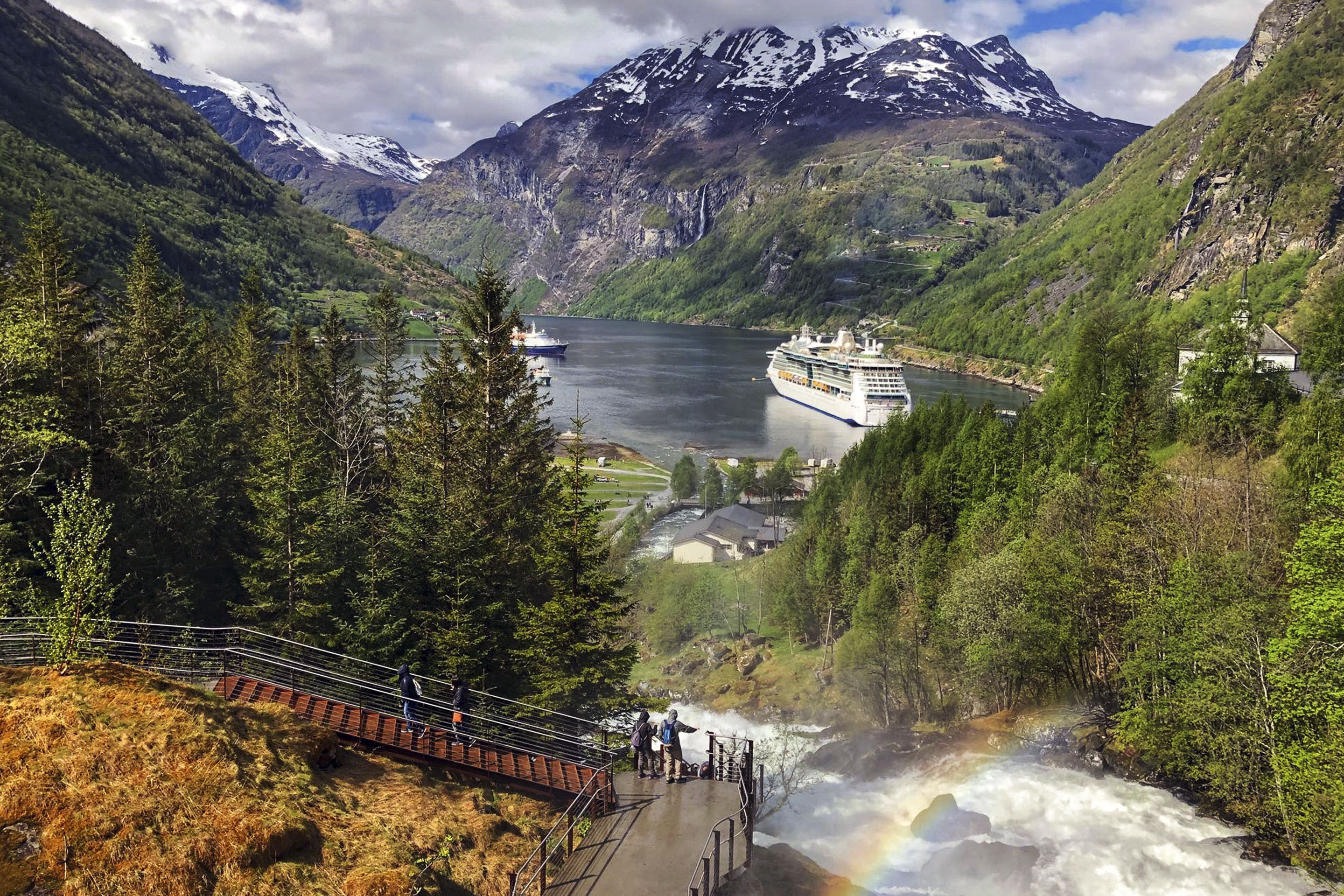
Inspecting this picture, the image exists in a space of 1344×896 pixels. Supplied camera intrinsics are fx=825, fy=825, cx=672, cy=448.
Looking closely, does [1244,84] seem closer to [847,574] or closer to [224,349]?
[847,574]

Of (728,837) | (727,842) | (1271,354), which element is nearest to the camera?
(727,842)

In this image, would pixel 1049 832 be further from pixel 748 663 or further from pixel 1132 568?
pixel 748 663

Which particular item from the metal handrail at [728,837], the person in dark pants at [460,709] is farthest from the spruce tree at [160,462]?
the metal handrail at [728,837]

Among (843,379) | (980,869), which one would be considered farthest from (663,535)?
(843,379)

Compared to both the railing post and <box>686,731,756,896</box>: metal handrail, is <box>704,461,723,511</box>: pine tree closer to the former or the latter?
<box>686,731,756,896</box>: metal handrail

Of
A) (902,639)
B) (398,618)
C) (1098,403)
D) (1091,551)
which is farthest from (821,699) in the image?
(398,618)

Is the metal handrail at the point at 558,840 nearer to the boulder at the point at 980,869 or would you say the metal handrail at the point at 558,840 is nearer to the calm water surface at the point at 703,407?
the boulder at the point at 980,869
